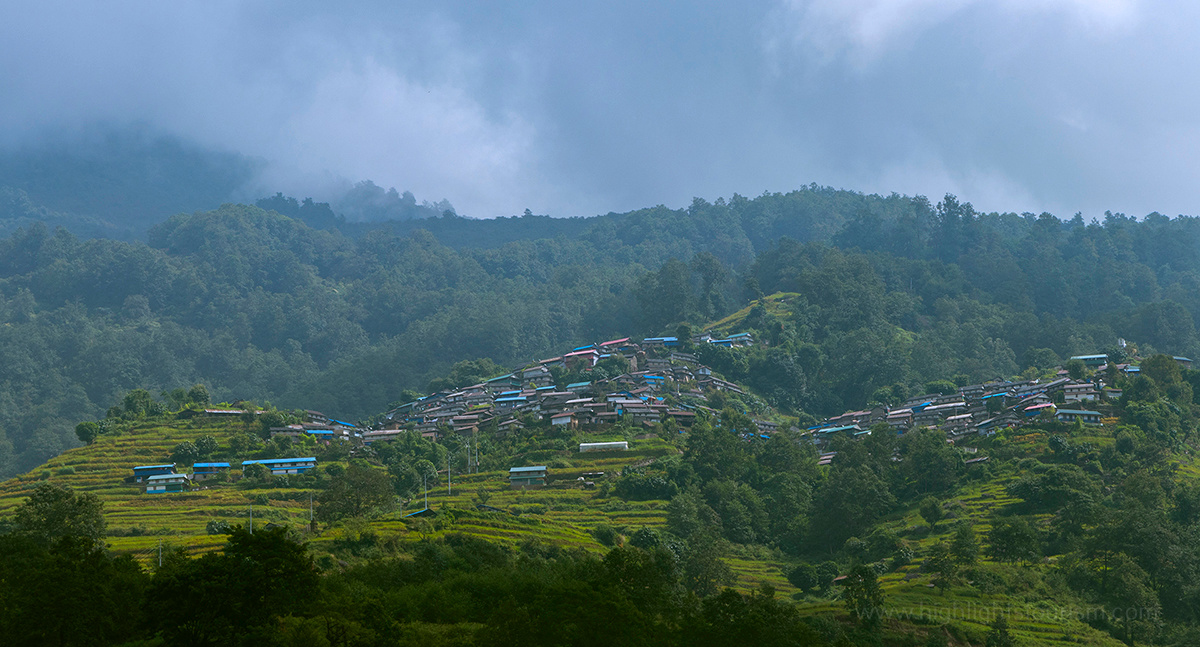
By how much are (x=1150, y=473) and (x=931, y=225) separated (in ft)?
267

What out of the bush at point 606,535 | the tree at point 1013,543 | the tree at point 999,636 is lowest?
the tree at point 999,636

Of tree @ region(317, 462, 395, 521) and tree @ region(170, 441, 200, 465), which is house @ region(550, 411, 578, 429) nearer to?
tree @ region(317, 462, 395, 521)

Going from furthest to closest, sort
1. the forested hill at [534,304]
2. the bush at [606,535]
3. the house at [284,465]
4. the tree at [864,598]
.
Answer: the forested hill at [534,304], the house at [284,465], the bush at [606,535], the tree at [864,598]

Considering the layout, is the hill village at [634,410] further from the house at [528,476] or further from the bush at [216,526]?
the bush at [216,526]

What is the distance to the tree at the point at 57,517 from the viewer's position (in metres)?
41.5

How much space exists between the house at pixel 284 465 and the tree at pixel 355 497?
39.8 ft

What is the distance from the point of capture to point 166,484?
202 feet

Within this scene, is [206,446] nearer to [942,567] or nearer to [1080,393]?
[942,567]

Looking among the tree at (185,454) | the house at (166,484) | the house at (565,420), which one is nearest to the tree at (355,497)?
the house at (166,484)

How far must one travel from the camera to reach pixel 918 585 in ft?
150

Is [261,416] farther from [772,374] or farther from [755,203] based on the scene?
[755,203]

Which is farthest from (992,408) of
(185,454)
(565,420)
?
(185,454)

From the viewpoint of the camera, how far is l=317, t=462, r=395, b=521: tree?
51.7 meters

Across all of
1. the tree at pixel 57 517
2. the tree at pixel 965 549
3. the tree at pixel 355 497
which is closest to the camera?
the tree at pixel 57 517
